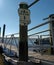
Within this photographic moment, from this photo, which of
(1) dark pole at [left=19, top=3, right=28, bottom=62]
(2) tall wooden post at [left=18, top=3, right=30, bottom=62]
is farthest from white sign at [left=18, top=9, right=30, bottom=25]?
(1) dark pole at [left=19, top=3, right=28, bottom=62]

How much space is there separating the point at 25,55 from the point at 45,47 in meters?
2.15

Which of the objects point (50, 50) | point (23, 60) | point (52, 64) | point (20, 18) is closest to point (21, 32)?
point (20, 18)

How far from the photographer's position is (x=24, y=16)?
14.6 ft

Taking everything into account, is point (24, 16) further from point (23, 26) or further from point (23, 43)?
point (23, 43)

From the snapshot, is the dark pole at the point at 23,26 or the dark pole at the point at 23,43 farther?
the dark pole at the point at 23,43

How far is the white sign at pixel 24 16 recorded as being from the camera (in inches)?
175

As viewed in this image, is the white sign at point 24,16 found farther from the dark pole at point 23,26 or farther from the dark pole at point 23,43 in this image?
the dark pole at point 23,43

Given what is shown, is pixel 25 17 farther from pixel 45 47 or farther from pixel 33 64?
pixel 45 47

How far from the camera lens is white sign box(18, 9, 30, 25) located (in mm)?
4449

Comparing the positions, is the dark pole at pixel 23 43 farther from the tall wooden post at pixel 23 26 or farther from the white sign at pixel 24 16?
the white sign at pixel 24 16

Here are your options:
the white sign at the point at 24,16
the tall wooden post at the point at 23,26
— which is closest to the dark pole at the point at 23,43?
the tall wooden post at the point at 23,26

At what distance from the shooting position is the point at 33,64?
4438 mm

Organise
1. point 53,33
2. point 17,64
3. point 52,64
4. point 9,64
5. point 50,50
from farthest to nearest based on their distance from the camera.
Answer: point 50,50 < point 53,33 < point 9,64 < point 17,64 < point 52,64

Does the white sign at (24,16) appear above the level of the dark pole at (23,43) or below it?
above
